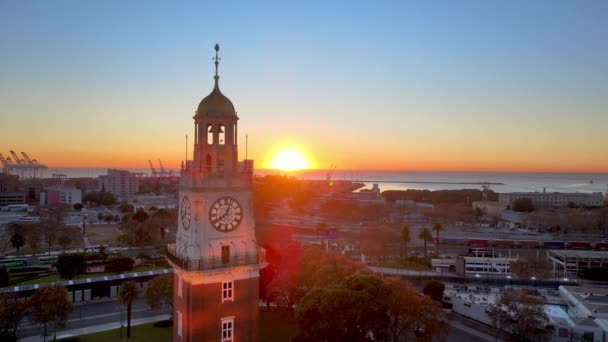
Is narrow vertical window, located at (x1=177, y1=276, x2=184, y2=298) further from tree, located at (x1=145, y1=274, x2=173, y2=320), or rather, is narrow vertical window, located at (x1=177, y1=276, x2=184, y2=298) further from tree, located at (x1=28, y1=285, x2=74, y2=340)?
tree, located at (x1=145, y1=274, x2=173, y2=320)

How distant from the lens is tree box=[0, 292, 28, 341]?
898 inches

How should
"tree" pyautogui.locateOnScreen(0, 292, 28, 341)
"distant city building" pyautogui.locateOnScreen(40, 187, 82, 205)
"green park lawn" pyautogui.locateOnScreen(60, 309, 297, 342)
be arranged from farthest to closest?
"distant city building" pyautogui.locateOnScreen(40, 187, 82, 205)
"green park lawn" pyautogui.locateOnScreen(60, 309, 297, 342)
"tree" pyautogui.locateOnScreen(0, 292, 28, 341)

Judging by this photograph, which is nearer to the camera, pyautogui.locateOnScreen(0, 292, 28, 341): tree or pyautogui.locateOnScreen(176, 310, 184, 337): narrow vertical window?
pyautogui.locateOnScreen(176, 310, 184, 337): narrow vertical window

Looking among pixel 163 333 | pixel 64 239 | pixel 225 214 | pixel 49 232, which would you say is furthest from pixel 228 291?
pixel 49 232

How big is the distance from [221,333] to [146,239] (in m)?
42.8

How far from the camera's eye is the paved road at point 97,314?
26844mm

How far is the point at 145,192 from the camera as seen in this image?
517 feet

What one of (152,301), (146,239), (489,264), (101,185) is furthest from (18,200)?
(489,264)

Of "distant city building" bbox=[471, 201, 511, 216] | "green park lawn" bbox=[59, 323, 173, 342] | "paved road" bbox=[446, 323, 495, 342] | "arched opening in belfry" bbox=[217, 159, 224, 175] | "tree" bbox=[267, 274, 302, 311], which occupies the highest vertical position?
"arched opening in belfry" bbox=[217, 159, 224, 175]

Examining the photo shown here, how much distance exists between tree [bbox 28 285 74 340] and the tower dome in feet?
56.2

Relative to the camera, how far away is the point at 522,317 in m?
24.7

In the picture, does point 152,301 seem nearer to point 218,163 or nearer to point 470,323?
point 218,163

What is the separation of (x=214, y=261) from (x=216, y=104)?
17.0ft

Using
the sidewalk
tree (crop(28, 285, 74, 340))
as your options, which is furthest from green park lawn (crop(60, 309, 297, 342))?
tree (crop(28, 285, 74, 340))
